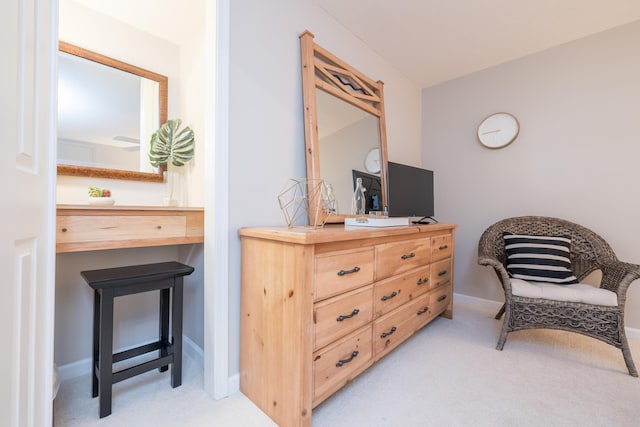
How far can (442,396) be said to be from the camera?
1448mm

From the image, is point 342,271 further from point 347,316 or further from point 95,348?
point 95,348

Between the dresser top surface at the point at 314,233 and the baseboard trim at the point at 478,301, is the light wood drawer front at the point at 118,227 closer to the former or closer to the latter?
the dresser top surface at the point at 314,233

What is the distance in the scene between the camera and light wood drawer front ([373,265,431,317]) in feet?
5.22

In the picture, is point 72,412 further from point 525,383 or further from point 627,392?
point 627,392

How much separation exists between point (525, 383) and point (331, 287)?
1.30 meters

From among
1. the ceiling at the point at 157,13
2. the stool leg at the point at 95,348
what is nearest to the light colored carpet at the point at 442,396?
the stool leg at the point at 95,348

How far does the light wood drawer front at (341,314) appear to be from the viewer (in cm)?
124

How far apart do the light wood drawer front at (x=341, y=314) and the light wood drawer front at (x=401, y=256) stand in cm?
17

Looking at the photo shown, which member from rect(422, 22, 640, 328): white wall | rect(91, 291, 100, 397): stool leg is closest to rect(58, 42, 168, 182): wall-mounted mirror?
rect(91, 291, 100, 397): stool leg

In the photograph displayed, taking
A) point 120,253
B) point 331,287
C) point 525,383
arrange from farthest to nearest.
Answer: point 120,253 < point 525,383 < point 331,287

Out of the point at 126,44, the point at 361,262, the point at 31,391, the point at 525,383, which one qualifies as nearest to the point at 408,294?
the point at 361,262

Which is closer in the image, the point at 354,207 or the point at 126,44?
the point at 126,44

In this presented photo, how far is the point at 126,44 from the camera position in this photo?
6.00 feet

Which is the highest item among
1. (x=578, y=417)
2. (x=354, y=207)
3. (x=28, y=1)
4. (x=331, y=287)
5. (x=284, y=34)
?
(x=284, y=34)
